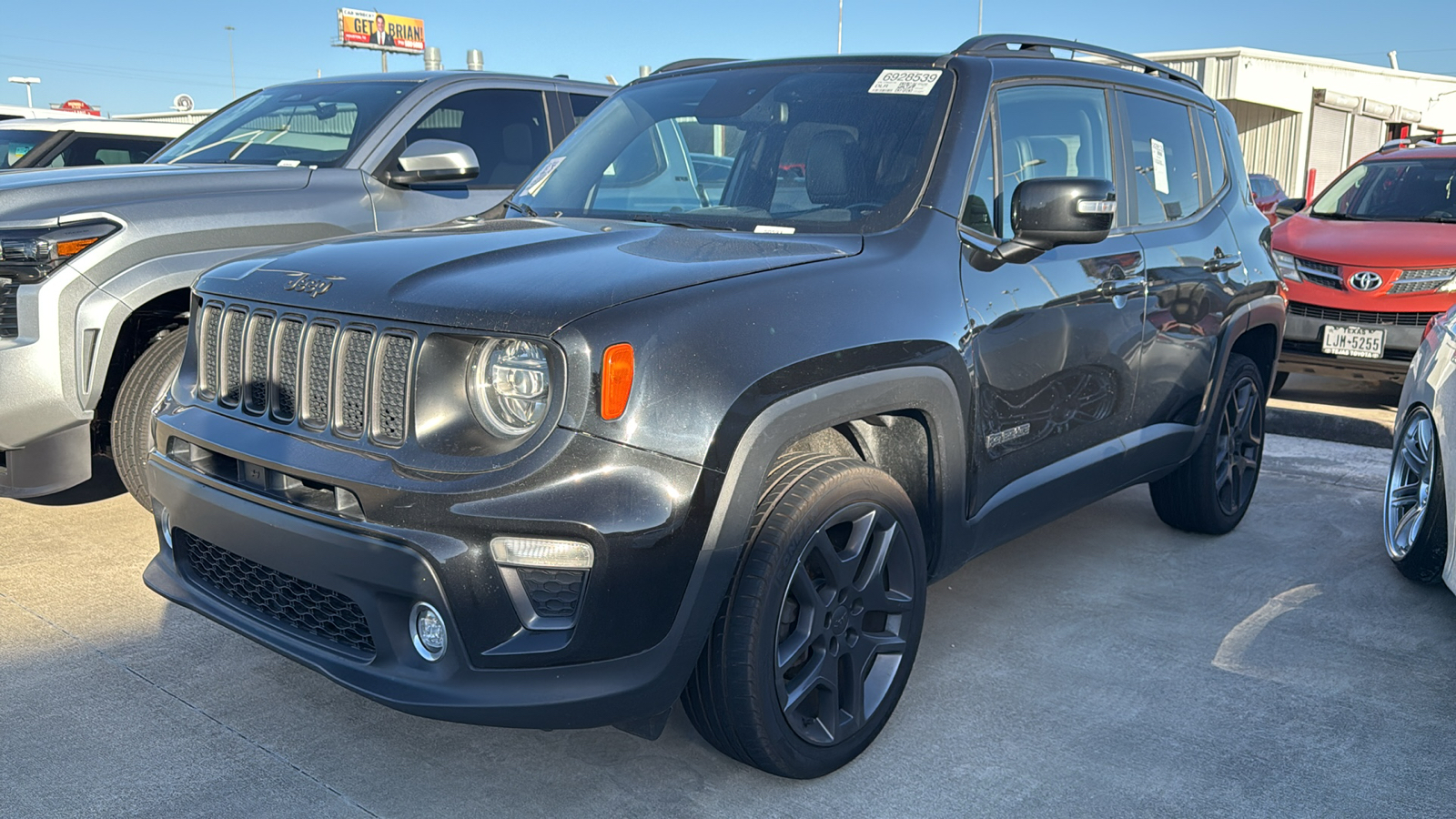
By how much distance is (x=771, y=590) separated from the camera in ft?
8.68

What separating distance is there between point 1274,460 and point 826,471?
457 cm

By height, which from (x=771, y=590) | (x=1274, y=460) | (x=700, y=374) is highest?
(x=700, y=374)

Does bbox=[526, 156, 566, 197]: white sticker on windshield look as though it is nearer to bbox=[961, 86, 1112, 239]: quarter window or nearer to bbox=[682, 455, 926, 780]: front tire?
bbox=[961, 86, 1112, 239]: quarter window

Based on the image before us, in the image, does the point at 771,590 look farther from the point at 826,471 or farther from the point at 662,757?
the point at 662,757

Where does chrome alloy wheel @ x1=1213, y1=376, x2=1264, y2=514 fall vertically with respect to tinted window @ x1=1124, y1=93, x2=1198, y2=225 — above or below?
below

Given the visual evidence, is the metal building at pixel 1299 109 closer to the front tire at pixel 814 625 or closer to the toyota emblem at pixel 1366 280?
the toyota emblem at pixel 1366 280

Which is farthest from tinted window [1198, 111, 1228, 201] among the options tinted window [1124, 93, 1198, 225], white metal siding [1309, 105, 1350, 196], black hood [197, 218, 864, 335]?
white metal siding [1309, 105, 1350, 196]

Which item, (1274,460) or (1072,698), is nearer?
(1072,698)

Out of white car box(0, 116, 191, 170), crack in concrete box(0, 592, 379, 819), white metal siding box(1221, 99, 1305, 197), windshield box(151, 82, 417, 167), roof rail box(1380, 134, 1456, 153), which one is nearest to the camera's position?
crack in concrete box(0, 592, 379, 819)

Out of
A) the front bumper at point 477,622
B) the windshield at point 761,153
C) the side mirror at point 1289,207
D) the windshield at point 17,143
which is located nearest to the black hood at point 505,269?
the windshield at point 761,153

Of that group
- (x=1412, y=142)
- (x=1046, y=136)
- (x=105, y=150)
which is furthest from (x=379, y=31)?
(x=1046, y=136)

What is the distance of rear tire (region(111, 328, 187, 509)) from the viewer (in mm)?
4359

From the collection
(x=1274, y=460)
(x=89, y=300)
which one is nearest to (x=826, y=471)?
(x=89, y=300)

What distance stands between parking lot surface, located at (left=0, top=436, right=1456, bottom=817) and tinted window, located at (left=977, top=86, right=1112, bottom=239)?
4.61 feet
